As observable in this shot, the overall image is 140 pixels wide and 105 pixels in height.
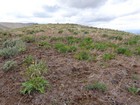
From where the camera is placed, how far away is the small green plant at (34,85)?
167 inches

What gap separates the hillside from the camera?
417cm

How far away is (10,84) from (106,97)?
6.36 feet

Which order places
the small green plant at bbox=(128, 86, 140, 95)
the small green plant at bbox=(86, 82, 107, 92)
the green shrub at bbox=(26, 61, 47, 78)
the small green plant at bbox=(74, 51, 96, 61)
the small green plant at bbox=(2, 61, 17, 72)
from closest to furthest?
the small green plant at bbox=(86, 82, 107, 92) < the small green plant at bbox=(128, 86, 140, 95) < the green shrub at bbox=(26, 61, 47, 78) < the small green plant at bbox=(2, 61, 17, 72) < the small green plant at bbox=(74, 51, 96, 61)

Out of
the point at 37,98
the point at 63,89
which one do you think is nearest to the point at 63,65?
the point at 63,89

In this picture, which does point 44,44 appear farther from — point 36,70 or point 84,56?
point 36,70

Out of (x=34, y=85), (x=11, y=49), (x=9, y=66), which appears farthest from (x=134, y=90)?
(x=11, y=49)

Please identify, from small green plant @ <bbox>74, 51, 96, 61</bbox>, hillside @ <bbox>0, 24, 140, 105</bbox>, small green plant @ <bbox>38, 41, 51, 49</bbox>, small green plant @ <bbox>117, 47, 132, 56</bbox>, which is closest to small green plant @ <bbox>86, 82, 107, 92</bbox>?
hillside @ <bbox>0, 24, 140, 105</bbox>

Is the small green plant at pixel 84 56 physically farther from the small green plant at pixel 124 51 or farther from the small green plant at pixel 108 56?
the small green plant at pixel 124 51

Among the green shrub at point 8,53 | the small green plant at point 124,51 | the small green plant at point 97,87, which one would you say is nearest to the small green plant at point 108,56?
the small green plant at point 124,51

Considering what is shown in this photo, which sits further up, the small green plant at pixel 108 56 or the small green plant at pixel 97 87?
the small green plant at pixel 108 56

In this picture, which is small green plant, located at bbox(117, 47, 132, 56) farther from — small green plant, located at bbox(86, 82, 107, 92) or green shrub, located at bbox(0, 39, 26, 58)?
green shrub, located at bbox(0, 39, 26, 58)

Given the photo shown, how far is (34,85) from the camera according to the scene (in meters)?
4.29

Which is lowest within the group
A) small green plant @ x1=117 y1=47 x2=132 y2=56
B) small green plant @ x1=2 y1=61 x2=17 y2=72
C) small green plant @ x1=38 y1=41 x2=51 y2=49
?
small green plant @ x1=2 y1=61 x2=17 y2=72

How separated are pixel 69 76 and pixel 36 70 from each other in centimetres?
70
